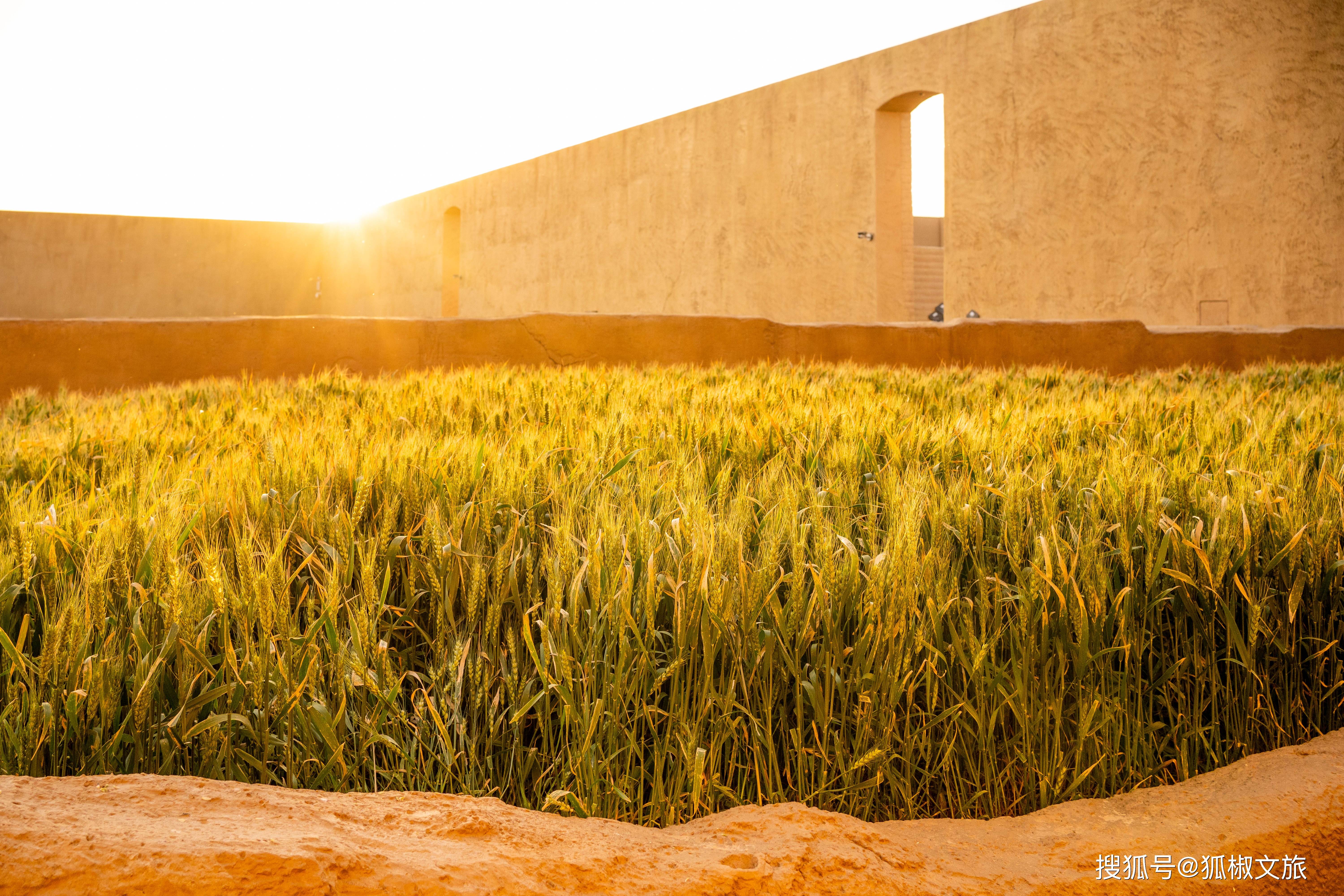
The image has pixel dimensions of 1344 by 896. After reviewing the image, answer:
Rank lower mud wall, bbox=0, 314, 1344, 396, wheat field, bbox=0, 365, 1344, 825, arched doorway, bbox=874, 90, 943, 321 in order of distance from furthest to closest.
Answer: arched doorway, bbox=874, 90, 943, 321
lower mud wall, bbox=0, 314, 1344, 396
wheat field, bbox=0, 365, 1344, 825

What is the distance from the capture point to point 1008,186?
914 centimetres

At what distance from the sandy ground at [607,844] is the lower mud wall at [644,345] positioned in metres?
3.93

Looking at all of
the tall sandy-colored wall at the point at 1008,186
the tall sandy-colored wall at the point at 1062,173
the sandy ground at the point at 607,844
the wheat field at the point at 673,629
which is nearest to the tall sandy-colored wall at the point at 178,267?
the tall sandy-colored wall at the point at 1008,186

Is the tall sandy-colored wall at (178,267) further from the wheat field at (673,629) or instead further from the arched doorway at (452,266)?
the wheat field at (673,629)

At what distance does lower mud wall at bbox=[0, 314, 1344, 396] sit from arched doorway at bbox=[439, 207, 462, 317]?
1378 centimetres

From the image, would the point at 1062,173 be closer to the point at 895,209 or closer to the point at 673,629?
the point at 895,209

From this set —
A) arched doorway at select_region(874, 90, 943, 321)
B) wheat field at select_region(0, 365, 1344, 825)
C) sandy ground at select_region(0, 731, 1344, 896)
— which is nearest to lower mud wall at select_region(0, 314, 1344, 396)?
wheat field at select_region(0, 365, 1344, 825)

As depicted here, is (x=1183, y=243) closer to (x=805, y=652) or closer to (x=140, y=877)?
(x=805, y=652)

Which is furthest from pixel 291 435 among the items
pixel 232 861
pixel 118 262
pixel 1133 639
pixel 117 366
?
pixel 118 262

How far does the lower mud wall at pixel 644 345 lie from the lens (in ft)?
16.0

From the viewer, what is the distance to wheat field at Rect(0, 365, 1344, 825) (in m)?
1.05

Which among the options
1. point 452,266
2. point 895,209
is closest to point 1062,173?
point 895,209

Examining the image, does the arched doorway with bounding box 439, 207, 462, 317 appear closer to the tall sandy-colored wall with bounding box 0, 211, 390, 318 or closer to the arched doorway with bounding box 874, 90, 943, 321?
the tall sandy-colored wall with bounding box 0, 211, 390, 318

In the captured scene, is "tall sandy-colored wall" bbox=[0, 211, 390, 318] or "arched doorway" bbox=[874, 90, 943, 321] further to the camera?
"tall sandy-colored wall" bbox=[0, 211, 390, 318]
